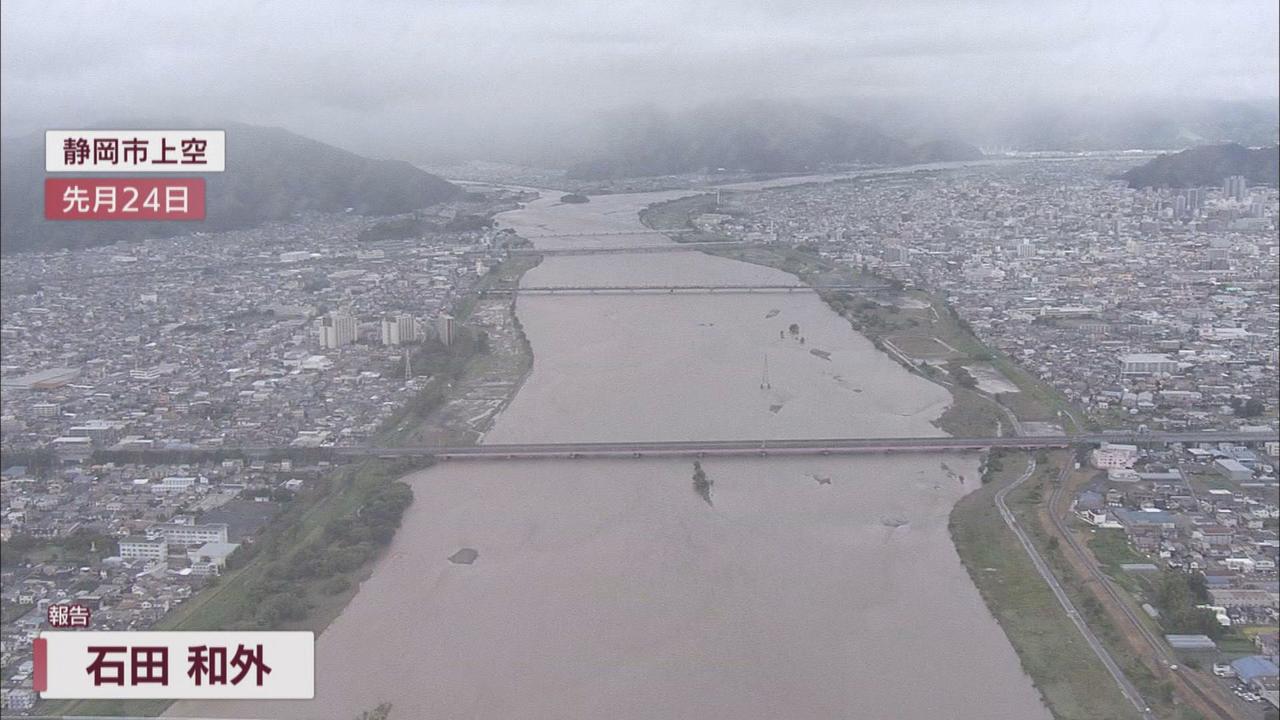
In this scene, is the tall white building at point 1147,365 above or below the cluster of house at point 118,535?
above

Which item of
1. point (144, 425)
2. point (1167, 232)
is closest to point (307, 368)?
point (144, 425)

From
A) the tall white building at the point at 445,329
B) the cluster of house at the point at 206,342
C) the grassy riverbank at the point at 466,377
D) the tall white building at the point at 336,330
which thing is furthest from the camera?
the tall white building at the point at 445,329

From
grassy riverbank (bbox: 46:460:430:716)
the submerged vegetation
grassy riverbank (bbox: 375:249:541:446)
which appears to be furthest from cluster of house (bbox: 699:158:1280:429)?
grassy riverbank (bbox: 46:460:430:716)

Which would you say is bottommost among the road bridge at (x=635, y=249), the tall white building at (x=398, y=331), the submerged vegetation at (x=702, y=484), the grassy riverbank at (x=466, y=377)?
the submerged vegetation at (x=702, y=484)

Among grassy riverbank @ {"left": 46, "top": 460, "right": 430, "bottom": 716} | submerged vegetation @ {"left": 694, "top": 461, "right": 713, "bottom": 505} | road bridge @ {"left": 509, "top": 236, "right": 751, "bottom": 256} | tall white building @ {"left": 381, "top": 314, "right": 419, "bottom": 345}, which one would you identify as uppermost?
road bridge @ {"left": 509, "top": 236, "right": 751, "bottom": 256}

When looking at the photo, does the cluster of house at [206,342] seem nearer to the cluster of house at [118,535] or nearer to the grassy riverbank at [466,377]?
the grassy riverbank at [466,377]

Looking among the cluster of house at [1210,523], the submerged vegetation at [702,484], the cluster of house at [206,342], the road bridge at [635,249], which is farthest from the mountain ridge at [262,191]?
the cluster of house at [1210,523]

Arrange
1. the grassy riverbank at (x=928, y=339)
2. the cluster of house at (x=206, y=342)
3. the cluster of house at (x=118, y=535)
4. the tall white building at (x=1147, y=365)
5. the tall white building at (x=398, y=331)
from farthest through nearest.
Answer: the tall white building at (x=398, y=331) → the tall white building at (x=1147, y=365) → the grassy riverbank at (x=928, y=339) → the cluster of house at (x=206, y=342) → the cluster of house at (x=118, y=535)

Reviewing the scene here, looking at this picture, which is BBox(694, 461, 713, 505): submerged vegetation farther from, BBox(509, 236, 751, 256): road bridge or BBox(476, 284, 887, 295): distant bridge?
BBox(509, 236, 751, 256): road bridge

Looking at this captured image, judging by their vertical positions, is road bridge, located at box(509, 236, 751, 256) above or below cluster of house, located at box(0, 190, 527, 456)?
above
